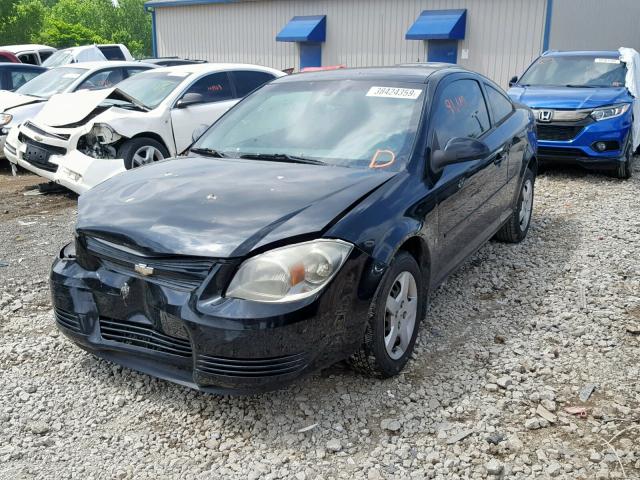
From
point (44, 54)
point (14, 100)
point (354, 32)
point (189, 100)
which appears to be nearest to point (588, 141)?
point (189, 100)

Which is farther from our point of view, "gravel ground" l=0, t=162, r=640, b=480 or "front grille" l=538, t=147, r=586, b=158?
"front grille" l=538, t=147, r=586, b=158

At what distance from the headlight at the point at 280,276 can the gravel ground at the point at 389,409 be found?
70 cm

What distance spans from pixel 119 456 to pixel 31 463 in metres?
0.37

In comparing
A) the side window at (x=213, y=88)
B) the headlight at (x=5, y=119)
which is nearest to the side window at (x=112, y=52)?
the headlight at (x=5, y=119)

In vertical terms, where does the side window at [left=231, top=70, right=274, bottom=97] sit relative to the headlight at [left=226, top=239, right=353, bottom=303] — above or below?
below

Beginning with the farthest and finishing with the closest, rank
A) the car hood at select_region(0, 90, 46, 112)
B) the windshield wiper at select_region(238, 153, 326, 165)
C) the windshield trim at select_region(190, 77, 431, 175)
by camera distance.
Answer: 1. the car hood at select_region(0, 90, 46, 112)
2. the windshield wiper at select_region(238, 153, 326, 165)
3. the windshield trim at select_region(190, 77, 431, 175)

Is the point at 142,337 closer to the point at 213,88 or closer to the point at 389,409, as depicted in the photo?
the point at 389,409

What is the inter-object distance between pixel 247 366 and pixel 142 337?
0.57 meters

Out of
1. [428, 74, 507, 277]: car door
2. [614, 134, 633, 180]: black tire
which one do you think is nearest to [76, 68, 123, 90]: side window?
[428, 74, 507, 277]: car door

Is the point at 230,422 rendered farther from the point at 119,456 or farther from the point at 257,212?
the point at 257,212

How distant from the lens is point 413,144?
383 centimetres

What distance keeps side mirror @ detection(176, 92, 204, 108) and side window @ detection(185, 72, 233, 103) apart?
0.66 ft

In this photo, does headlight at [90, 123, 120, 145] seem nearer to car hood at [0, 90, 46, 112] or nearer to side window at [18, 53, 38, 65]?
car hood at [0, 90, 46, 112]

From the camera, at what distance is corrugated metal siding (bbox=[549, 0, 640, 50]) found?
17.3 meters
